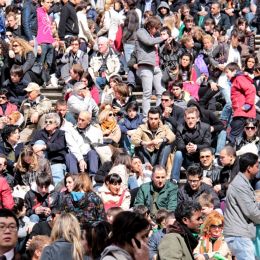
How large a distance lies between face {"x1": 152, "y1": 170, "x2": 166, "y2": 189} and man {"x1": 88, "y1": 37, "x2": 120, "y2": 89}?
5488 mm

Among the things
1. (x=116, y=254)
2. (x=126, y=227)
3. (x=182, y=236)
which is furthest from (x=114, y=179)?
(x=116, y=254)

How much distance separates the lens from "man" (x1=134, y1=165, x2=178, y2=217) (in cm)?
1483

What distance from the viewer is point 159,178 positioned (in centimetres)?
1489

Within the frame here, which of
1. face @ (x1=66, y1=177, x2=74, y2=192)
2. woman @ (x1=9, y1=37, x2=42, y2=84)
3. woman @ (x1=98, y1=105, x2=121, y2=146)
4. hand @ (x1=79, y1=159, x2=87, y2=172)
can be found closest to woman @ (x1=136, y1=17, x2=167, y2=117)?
woman @ (x1=98, y1=105, x2=121, y2=146)

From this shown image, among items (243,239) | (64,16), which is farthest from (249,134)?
(64,16)

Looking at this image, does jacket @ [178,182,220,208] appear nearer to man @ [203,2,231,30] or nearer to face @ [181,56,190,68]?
face @ [181,56,190,68]

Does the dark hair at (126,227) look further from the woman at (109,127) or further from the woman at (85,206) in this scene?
the woman at (109,127)

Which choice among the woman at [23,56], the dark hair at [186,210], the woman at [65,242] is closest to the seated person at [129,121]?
the woman at [23,56]

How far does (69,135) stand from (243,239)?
4915 millimetres

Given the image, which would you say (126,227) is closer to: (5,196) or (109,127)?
(5,196)

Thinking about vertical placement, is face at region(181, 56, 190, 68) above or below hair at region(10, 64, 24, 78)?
below

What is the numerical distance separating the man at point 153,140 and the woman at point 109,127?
2.06 ft

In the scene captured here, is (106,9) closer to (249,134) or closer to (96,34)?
(96,34)

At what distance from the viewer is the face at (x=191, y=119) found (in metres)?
16.7
